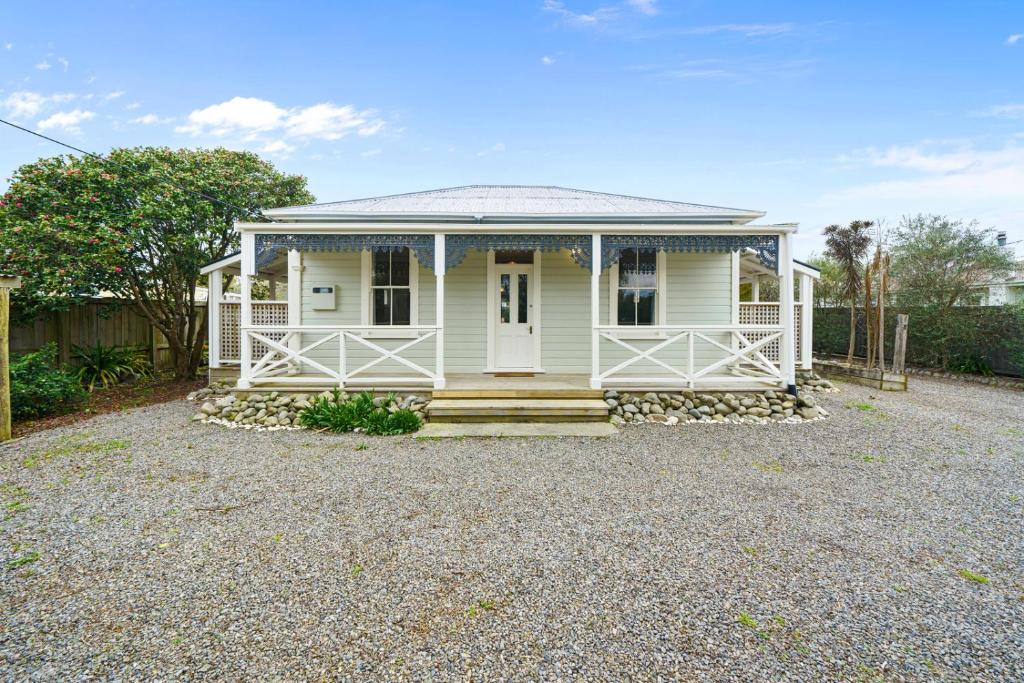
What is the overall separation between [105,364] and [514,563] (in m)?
11.0

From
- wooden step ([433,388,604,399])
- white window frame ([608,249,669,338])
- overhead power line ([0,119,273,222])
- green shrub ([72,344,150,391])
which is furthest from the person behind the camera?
green shrub ([72,344,150,391])

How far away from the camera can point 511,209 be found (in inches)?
357

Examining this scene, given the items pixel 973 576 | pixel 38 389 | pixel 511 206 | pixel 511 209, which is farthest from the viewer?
pixel 511 206

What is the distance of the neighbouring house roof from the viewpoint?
838 cm

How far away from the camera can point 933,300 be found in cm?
1162

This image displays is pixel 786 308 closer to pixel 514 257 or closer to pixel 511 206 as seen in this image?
pixel 514 257

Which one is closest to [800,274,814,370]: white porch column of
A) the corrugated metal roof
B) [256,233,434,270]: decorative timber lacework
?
the corrugated metal roof

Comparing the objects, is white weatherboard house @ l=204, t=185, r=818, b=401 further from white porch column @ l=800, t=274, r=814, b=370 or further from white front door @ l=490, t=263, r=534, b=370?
white porch column @ l=800, t=274, r=814, b=370

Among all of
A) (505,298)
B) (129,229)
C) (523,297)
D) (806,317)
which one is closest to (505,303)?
(505,298)

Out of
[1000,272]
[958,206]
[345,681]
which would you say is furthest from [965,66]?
[345,681]

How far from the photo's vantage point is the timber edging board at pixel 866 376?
969 centimetres

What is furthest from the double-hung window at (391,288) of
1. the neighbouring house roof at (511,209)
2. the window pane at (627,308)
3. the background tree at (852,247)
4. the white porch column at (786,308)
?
the background tree at (852,247)

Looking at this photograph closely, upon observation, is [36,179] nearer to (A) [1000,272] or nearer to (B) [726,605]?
(B) [726,605]

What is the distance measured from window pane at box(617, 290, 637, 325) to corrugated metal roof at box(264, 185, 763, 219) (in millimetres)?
1489
